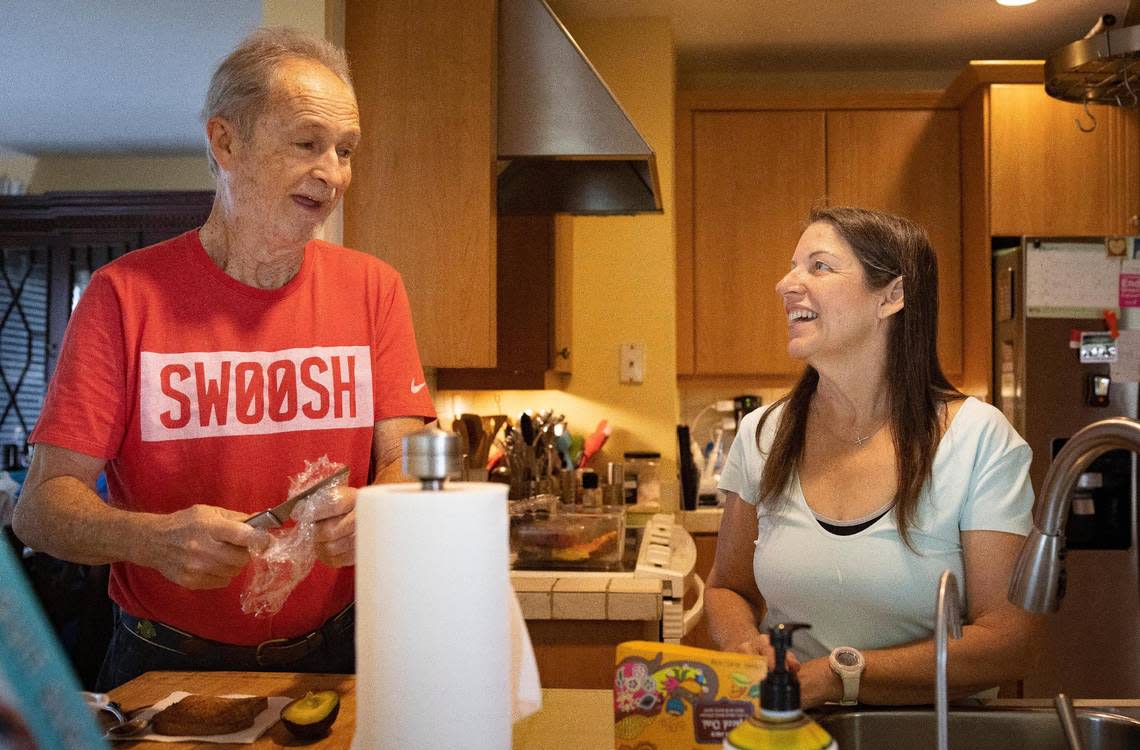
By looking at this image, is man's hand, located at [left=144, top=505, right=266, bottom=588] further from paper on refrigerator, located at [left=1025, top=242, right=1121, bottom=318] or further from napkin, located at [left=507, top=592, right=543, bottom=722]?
paper on refrigerator, located at [left=1025, top=242, right=1121, bottom=318]

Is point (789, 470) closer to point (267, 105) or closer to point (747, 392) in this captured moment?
point (267, 105)

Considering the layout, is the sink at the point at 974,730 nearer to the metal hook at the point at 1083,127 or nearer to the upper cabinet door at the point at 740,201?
the upper cabinet door at the point at 740,201

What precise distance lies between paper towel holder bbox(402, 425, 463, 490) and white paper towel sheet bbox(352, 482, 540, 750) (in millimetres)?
11

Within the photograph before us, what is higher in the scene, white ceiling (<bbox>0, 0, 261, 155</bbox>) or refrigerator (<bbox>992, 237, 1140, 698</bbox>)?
white ceiling (<bbox>0, 0, 261, 155</bbox>)

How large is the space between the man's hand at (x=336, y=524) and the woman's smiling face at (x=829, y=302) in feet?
2.30

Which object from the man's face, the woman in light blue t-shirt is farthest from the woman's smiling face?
the man's face

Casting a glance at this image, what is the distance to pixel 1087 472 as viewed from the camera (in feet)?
11.2

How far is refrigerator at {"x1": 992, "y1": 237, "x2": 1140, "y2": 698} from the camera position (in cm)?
338

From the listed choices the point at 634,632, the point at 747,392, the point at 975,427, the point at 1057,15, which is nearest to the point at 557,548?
the point at 634,632

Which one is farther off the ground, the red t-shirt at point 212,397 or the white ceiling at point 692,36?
the white ceiling at point 692,36

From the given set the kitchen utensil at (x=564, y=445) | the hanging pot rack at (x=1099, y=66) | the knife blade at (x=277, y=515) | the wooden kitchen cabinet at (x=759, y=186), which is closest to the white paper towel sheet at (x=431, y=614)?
the knife blade at (x=277, y=515)

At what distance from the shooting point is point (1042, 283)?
11.5ft

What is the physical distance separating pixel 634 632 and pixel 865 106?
2613 mm

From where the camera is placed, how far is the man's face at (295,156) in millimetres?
1382
